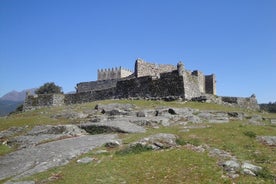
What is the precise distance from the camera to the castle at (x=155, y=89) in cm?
5044

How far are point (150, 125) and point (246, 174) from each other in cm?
1541

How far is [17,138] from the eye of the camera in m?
31.0

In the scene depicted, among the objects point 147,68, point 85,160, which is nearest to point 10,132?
point 85,160

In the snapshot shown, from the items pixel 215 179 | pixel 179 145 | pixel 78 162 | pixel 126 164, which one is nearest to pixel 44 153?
pixel 78 162

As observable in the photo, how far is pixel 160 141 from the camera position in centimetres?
2378

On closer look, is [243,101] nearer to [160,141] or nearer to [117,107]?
[117,107]

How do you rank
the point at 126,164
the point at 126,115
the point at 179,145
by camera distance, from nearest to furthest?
the point at 126,164, the point at 179,145, the point at 126,115

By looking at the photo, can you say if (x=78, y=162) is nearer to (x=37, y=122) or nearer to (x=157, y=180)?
(x=157, y=180)

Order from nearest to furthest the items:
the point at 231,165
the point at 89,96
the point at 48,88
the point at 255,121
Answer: the point at 231,165, the point at 255,121, the point at 89,96, the point at 48,88

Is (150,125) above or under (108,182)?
above

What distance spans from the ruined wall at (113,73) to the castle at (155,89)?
92.9 ft

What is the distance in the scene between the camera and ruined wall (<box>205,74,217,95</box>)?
215 feet

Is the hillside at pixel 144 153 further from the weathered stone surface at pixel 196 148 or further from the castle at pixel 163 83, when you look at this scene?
the castle at pixel 163 83

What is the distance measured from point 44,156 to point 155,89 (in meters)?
31.6
